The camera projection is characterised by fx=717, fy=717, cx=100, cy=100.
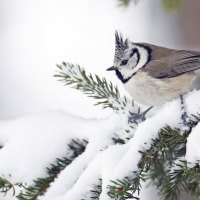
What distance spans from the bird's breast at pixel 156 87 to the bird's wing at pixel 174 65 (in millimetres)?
23

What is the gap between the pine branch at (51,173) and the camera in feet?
6.20

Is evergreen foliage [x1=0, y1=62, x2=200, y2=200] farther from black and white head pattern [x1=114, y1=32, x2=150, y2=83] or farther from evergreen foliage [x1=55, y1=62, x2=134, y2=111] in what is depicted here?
black and white head pattern [x1=114, y1=32, x2=150, y2=83]

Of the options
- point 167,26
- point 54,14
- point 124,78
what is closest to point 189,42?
point 167,26

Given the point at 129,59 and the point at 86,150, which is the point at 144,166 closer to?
the point at 86,150

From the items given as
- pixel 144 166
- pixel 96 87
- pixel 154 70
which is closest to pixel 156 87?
pixel 154 70

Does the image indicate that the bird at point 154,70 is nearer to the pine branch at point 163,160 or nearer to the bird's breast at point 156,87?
the bird's breast at point 156,87

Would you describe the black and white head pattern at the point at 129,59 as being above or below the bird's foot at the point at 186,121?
above

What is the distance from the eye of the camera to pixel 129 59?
254cm

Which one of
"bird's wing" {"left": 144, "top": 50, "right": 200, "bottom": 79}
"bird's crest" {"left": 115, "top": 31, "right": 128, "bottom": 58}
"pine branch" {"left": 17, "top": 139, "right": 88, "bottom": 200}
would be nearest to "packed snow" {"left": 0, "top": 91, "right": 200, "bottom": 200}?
"pine branch" {"left": 17, "top": 139, "right": 88, "bottom": 200}

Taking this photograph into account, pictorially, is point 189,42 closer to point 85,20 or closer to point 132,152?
point 85,20

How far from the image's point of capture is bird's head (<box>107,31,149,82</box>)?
8.16 ft

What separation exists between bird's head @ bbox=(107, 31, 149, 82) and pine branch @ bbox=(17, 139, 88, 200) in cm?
56

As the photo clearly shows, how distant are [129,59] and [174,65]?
→ 0.16 metres

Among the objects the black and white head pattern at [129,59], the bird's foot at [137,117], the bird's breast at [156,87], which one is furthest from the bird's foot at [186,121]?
the black and white head pattern at [129,59]
